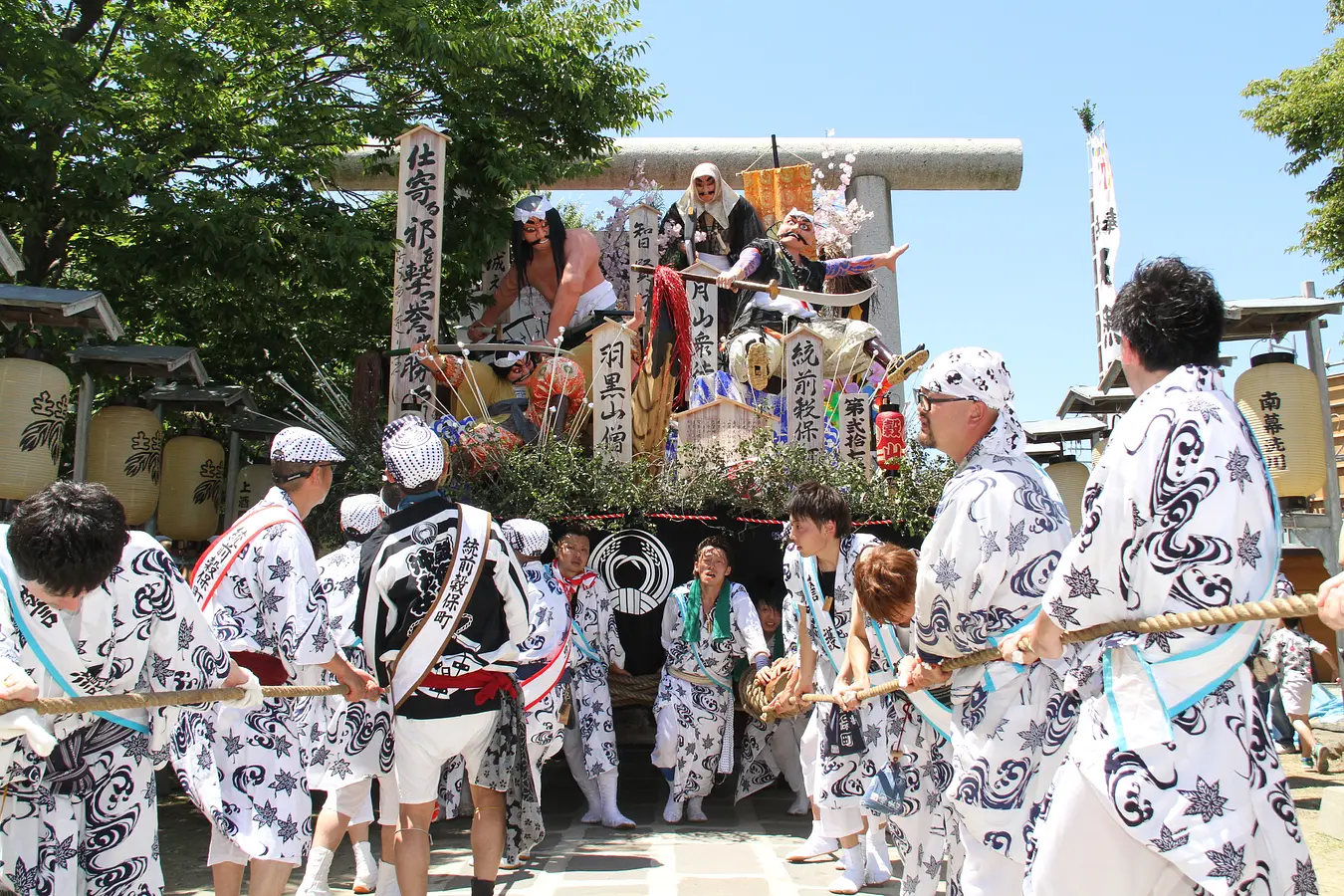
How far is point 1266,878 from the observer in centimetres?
196

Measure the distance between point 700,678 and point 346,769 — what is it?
234 cm

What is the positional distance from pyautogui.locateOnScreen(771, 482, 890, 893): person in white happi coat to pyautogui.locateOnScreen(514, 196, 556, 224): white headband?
572cm

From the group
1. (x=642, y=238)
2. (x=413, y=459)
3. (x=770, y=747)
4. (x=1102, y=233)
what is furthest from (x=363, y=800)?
→ (x=1102, y=233)

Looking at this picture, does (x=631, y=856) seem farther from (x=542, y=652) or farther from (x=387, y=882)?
(x=387, y=882)

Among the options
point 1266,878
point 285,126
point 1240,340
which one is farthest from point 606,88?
point 1266,878

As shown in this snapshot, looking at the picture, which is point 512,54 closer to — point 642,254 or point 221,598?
point 642,254

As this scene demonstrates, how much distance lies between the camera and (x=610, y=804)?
20.5 ft

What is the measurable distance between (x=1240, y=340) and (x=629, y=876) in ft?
20.1

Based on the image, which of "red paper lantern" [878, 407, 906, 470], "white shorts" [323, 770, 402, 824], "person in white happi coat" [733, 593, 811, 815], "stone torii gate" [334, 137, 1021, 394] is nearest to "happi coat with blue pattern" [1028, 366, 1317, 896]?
"white shorts" [323, 770, 402, 824]

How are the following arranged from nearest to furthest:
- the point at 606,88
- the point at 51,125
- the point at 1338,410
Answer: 1. the point at 51,125
2. the point at 606,88
3. the point at 1338,410

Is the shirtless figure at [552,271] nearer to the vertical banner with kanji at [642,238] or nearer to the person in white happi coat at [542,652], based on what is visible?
the vertical banner with kanji at [642,238]

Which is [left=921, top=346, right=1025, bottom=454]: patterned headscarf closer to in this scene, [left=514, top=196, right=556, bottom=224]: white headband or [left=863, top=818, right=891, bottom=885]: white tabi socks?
[left=863, top=818, right=891, bottom=885]: white tabi socks

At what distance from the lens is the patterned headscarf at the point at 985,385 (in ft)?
9.31

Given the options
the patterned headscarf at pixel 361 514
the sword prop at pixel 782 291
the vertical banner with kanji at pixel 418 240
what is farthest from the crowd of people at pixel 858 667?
the sword prop at pixel 782 291
